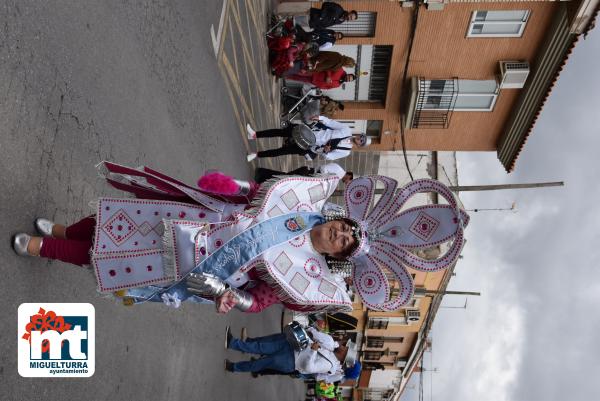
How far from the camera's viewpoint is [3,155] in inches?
141

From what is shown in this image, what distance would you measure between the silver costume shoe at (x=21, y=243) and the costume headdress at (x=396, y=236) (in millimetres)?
2424

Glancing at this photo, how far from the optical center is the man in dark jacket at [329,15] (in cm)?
1162

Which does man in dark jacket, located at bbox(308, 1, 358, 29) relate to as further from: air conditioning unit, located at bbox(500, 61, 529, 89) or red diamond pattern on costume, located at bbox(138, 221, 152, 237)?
red diamond pattern on costume, located at bbox(138, 221, 152, 237)

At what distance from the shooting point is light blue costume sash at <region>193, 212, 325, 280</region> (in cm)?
367

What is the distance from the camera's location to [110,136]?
5070 millimetres

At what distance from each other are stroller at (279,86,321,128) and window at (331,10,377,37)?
1673 mm

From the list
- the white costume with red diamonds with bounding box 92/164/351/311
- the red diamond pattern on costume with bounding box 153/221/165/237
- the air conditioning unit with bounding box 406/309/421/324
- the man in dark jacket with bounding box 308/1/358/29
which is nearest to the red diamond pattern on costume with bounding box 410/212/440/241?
the white costume with red diamonds with bounding box 92/164/351/311

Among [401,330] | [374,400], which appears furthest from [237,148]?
[374,400]

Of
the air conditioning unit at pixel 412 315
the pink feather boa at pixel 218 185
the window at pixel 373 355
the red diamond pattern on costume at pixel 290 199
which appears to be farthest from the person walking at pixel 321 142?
the window at pixel 373 355

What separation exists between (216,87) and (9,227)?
4925mm

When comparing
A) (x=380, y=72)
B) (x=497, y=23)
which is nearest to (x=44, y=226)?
(x=380, y=72)

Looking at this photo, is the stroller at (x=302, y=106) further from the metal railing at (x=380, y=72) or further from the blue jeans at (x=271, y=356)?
the blue jeans at (x=271, y=356)

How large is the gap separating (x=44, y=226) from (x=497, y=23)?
12.1m

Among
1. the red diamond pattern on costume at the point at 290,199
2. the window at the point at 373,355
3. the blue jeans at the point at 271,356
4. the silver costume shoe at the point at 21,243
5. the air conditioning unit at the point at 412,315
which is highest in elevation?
the air conditioning unit at the point at 412,315
